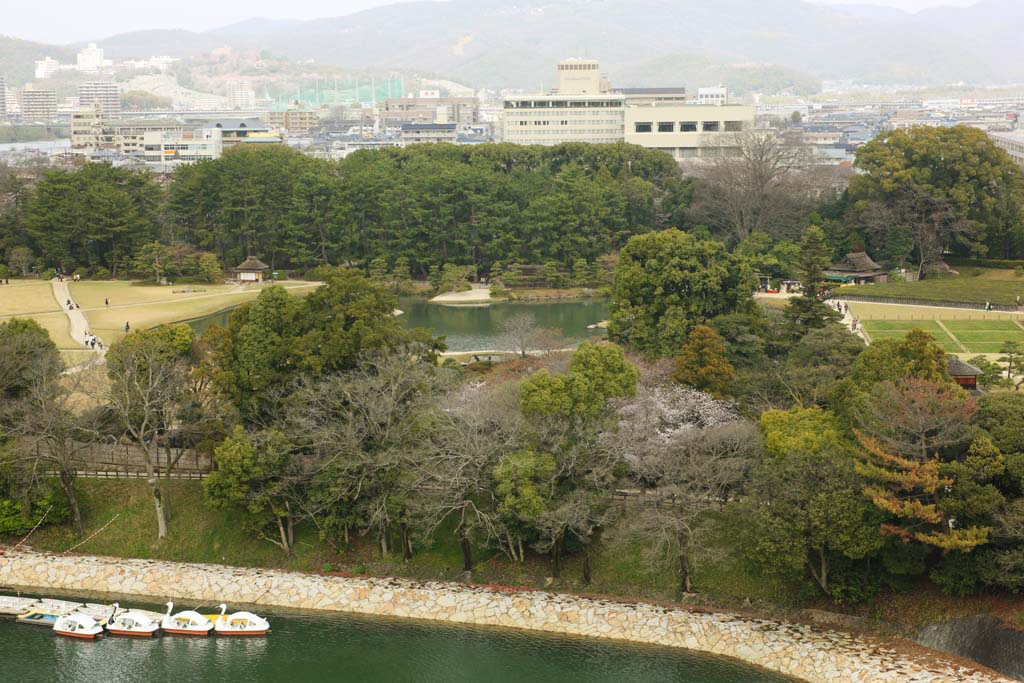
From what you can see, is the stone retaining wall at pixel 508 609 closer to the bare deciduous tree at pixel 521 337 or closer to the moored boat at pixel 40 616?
the moored boat at pixel 40 616

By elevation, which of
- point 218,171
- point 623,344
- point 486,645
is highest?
point 218,171

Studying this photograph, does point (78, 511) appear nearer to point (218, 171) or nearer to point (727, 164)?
point (218, 171)

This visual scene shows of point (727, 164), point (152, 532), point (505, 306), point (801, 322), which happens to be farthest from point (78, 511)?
point (727, 164)

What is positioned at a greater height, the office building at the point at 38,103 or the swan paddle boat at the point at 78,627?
the office building at the point at 38,103

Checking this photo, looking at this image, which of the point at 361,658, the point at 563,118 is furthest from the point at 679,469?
the point at 563,118

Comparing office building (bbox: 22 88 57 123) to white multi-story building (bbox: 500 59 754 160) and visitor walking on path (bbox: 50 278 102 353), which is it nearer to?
white multi-story building (bbox: 500 59 754 160)

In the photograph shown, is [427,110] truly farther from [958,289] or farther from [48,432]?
[48,432]

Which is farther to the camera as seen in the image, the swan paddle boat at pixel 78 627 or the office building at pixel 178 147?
the office building at pixel 178 147

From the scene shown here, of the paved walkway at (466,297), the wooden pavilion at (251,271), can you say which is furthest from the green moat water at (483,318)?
the wooden pavilion at (251,271)
